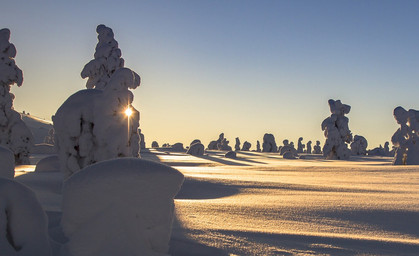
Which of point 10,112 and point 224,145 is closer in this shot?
point 10,112

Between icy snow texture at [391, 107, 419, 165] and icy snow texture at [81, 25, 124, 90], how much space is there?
36.9ft

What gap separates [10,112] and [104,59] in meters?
4.95

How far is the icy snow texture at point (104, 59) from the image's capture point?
14.8 m

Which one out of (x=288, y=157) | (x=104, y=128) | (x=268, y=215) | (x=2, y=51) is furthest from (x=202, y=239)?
(x=288, y=157)

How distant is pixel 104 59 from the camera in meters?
14.9

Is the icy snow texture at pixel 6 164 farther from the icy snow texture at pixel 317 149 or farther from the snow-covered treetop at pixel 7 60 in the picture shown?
the icy snow texture at pixel 317 149

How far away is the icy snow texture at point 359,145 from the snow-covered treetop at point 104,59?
→ 26.4 meters

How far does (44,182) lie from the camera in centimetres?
767

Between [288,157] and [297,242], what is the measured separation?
2181cm

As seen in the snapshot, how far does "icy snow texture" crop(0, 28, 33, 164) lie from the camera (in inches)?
621

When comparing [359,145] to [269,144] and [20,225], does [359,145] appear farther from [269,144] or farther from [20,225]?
[20,225]

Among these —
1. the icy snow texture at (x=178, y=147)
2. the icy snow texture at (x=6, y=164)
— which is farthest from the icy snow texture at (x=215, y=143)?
the icy snow texture at (x=6, y=164)

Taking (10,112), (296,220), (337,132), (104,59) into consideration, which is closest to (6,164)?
(296,220)

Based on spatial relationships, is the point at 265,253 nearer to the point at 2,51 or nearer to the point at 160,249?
the point at 160,249
